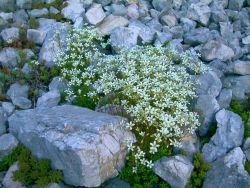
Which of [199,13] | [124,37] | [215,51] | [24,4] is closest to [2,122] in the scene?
[124,37]

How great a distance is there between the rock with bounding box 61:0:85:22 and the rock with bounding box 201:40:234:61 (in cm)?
340

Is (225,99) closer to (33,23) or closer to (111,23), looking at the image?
(111,23)

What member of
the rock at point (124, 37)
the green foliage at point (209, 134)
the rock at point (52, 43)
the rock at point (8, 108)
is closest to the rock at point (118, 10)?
the rock at point (124, 37)

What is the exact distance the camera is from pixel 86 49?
1073 centimetres

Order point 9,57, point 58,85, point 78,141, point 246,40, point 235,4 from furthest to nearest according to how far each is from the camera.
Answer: point 235,4 → point 246,40 → point 9,57 → point 58,85 → point 78,141

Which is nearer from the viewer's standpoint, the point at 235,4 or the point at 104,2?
the point at 104,2

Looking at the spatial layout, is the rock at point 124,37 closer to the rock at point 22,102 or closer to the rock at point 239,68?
the rock at point 239,68

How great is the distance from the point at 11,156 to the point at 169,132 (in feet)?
9.02

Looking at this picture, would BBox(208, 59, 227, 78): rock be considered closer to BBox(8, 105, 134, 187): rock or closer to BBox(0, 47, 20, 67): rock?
BBox(8, 105, 134, 187): rock

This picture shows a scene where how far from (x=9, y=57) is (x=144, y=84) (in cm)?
362

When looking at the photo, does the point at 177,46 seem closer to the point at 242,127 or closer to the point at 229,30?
the point at 229,30

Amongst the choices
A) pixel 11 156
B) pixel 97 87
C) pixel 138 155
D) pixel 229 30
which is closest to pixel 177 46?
pixel 229 30

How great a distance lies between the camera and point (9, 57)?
1080 cm

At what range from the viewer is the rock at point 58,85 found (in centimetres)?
997
